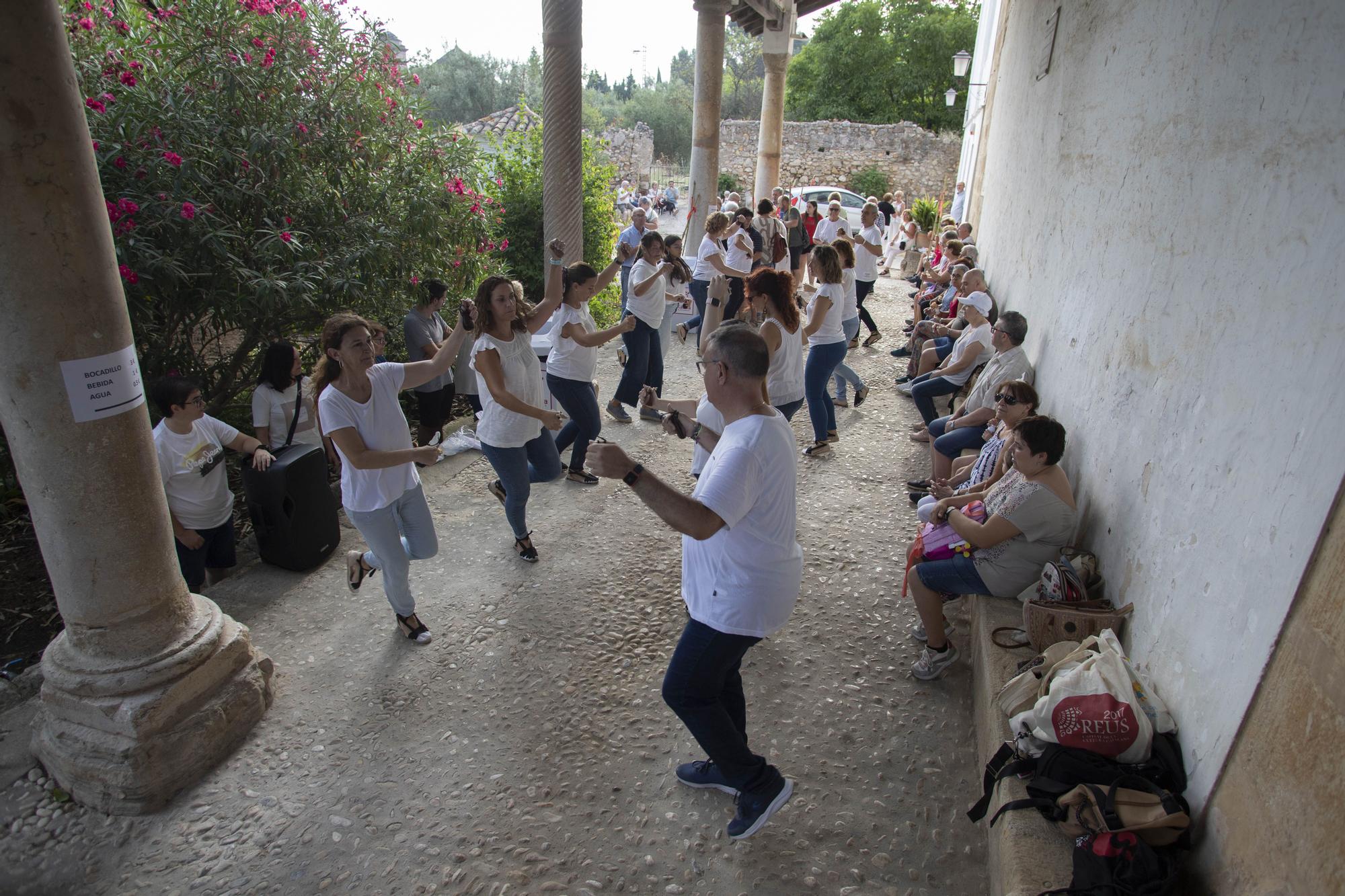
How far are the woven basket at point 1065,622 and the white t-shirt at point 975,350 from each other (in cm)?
363

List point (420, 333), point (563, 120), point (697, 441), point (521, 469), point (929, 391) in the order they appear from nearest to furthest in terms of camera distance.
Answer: point (697, 441), point (521, 469), point (420, 333), point (929, 391), point (563, 120)

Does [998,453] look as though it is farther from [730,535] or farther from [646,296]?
[646,296]

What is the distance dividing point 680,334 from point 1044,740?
8.22 metres

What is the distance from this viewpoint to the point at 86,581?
3002mm

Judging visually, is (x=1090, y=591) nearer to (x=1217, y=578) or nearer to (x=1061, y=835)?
(x=1217, y=578)

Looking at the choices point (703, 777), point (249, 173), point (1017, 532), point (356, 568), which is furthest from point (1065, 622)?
point (249, 173)

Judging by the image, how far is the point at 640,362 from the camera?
7086 mm

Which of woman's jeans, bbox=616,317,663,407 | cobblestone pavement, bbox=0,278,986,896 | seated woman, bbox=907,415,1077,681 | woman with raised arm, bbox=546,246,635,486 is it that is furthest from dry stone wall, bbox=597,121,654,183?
seated woman, bbox=907,415,1077,681

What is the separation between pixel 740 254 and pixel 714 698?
24.0 ft

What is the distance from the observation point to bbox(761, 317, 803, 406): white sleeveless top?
17.3ft

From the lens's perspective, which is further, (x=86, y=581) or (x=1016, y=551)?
(x=1016, y=551)

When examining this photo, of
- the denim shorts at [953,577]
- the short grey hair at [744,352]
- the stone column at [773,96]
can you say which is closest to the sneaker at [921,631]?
the denim shorts at [953,577]

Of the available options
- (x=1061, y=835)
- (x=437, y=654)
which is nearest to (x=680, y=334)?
(x=437, y=654)

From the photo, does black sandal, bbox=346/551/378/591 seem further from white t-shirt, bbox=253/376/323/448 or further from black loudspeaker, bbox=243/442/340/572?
white t-shirt, bbox=253/376/323/448
